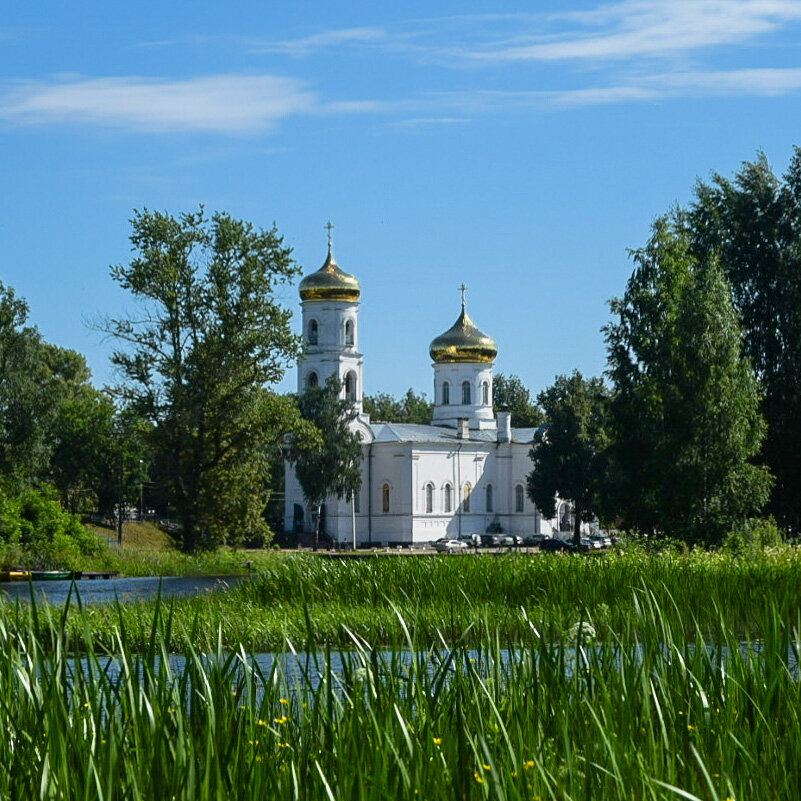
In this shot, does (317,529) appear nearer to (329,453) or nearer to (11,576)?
(329,453)

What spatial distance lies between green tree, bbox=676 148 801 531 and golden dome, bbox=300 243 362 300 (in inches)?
1247

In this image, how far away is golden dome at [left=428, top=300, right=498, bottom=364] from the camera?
77188mm

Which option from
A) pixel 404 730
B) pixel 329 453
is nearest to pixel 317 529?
pixel 329 453

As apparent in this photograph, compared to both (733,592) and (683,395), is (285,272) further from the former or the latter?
(733,592)

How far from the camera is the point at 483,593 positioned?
48.9ft

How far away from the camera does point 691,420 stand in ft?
102

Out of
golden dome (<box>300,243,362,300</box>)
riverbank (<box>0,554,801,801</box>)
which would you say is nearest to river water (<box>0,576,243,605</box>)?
riverbank (<box>0,554,801,801</box>)

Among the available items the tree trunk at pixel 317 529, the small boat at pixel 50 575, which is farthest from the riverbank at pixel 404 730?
the tree trunk at pixel 317 529

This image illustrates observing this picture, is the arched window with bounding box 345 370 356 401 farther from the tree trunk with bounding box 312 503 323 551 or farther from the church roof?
the tree trunk with bounding box 312 503 323 551

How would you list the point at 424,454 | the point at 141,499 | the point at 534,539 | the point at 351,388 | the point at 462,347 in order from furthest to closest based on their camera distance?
1. the point at 462,347
2. the point at 534,539
3. the point at 424,454
4. the point at 351,388
5. the point at 141,499

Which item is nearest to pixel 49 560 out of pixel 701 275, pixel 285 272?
pixel 285 272

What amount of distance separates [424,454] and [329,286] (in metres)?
10.00

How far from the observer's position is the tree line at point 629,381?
31.0 meters

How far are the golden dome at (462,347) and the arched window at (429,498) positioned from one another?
31.9 feet
